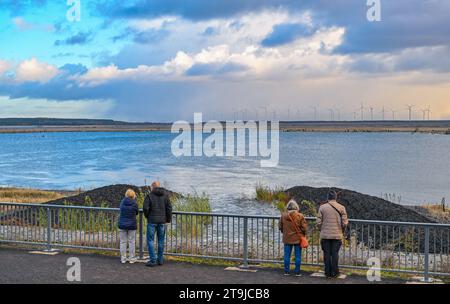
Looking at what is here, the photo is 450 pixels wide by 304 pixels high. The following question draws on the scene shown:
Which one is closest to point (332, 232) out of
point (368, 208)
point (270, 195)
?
point (368, 208)

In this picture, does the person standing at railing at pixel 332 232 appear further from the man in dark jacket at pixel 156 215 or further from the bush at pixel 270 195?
the bush at pixel 270 195

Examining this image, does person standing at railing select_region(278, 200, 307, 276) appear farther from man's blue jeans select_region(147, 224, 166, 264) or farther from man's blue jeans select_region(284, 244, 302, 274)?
man's blue jeans select_region(147, 224, 166, 264)

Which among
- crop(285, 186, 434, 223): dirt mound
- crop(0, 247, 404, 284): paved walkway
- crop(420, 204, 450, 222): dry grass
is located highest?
crop(0, 247, 404, 284): paved walkway

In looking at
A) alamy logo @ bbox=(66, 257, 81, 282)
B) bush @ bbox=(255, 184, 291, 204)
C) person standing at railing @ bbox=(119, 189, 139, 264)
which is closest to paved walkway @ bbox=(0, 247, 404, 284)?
A: alamy logo @ bbox=(66, 257, 81, 282)

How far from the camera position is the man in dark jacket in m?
12.2

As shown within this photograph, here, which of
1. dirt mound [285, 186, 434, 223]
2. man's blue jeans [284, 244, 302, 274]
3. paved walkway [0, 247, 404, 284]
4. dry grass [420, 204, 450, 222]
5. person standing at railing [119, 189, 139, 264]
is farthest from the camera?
dry grass [420, 204, 450, 222]

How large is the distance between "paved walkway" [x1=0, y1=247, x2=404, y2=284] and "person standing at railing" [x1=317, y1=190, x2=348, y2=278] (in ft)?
0.89

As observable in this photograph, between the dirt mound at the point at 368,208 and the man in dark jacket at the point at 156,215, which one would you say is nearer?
the man in dark jacket at the point at 156,215

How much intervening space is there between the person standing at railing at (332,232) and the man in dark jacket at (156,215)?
3162 millimetres

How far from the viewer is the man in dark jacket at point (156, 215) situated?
Answer: 1223 cm

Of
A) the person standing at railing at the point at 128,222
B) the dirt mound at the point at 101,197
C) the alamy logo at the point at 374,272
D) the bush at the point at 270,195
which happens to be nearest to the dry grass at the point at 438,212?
the bush at the point at 270,195
